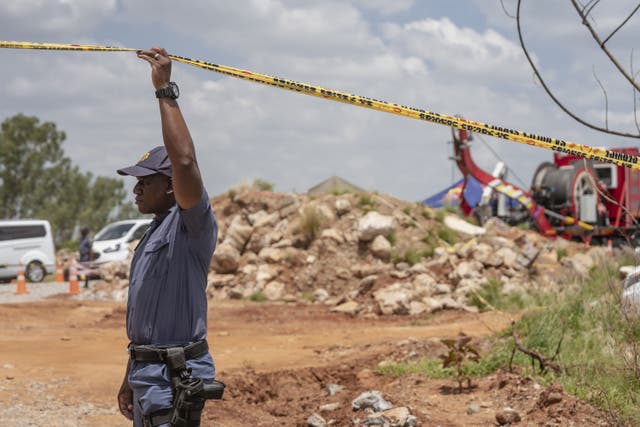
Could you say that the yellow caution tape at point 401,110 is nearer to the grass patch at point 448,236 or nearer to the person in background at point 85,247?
the grass patch at point 448,236

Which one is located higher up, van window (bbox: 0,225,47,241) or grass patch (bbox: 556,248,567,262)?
van window (bbox: 0,225,47,241)

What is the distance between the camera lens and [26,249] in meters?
24.6

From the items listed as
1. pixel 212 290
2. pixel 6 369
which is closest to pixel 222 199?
pixel 212 290

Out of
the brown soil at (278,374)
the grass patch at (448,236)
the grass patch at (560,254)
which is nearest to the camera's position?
the brown soil at (278,374)

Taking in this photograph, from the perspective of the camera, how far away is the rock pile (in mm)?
16188

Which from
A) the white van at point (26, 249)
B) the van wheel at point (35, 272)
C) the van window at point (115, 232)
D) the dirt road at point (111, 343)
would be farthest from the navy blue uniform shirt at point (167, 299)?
the van wheel at point (35, 272)

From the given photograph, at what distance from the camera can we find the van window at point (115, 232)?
24719 millimetres

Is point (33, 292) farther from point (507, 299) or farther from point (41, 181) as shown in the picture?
point (41, 181)

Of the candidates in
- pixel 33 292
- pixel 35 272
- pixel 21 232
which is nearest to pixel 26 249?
pixel 21 232

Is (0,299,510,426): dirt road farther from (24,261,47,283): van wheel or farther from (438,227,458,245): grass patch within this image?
(24,261,47,283): van wheel

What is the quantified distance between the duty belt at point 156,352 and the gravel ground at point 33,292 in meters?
15.7

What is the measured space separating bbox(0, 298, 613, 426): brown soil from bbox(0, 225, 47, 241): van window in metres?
9.79

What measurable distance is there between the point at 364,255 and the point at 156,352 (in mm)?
15783

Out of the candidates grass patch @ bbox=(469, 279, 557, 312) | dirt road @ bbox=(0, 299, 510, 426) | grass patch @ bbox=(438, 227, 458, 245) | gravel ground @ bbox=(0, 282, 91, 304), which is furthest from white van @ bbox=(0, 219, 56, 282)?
grass patch @ bbox=(469, 279, 557, 312)
